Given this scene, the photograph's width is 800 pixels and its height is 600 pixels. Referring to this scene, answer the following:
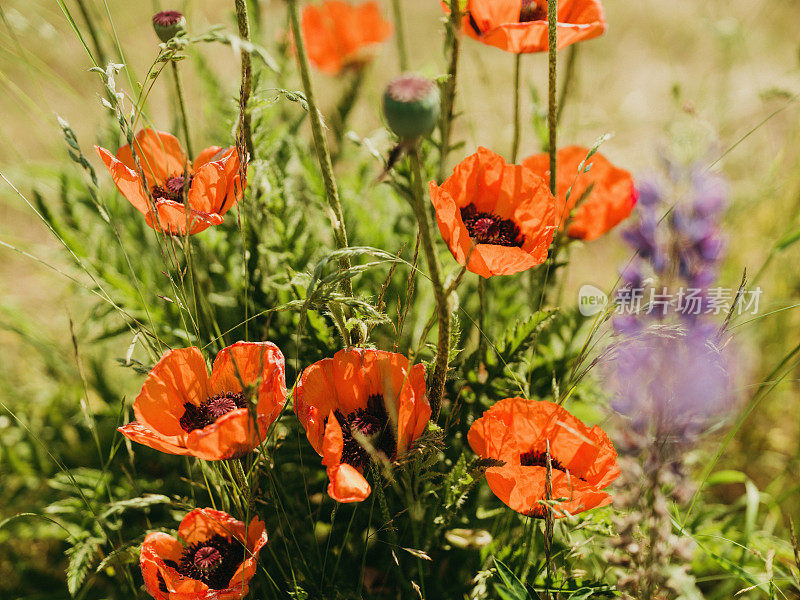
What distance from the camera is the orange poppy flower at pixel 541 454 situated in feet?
2.45

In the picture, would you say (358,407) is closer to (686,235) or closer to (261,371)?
(261,371)

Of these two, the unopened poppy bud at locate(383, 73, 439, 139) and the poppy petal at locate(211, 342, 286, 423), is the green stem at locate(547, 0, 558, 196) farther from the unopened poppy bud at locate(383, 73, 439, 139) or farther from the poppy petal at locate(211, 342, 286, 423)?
the poppy petal at locate(211, 342, 286, 423)

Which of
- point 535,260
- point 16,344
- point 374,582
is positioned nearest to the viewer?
point 535,260

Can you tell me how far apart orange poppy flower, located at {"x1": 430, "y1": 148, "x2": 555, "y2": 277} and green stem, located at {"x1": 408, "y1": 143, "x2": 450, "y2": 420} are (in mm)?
80

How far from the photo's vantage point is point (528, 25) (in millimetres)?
821

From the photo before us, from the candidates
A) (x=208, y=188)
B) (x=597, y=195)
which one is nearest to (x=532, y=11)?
(x=597, y=195)

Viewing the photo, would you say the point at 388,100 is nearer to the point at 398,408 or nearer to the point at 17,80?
the point at 398,408

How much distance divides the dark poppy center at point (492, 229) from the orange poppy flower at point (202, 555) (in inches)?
17.7

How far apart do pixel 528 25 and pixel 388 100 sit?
370 mm

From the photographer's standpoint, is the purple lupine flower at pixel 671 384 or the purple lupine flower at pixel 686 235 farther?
the purple lupine flower at pixel 686 235

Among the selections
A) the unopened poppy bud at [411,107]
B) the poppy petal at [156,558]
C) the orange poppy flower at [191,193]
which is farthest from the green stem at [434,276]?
the poppy petal at [156,558]

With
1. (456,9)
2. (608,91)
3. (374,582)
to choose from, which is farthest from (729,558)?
(608,91)

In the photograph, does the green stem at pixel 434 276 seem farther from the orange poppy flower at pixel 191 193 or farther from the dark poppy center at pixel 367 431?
the orange poppy flower at pixel 191 193

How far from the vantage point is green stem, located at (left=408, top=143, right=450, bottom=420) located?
0.56 meters
